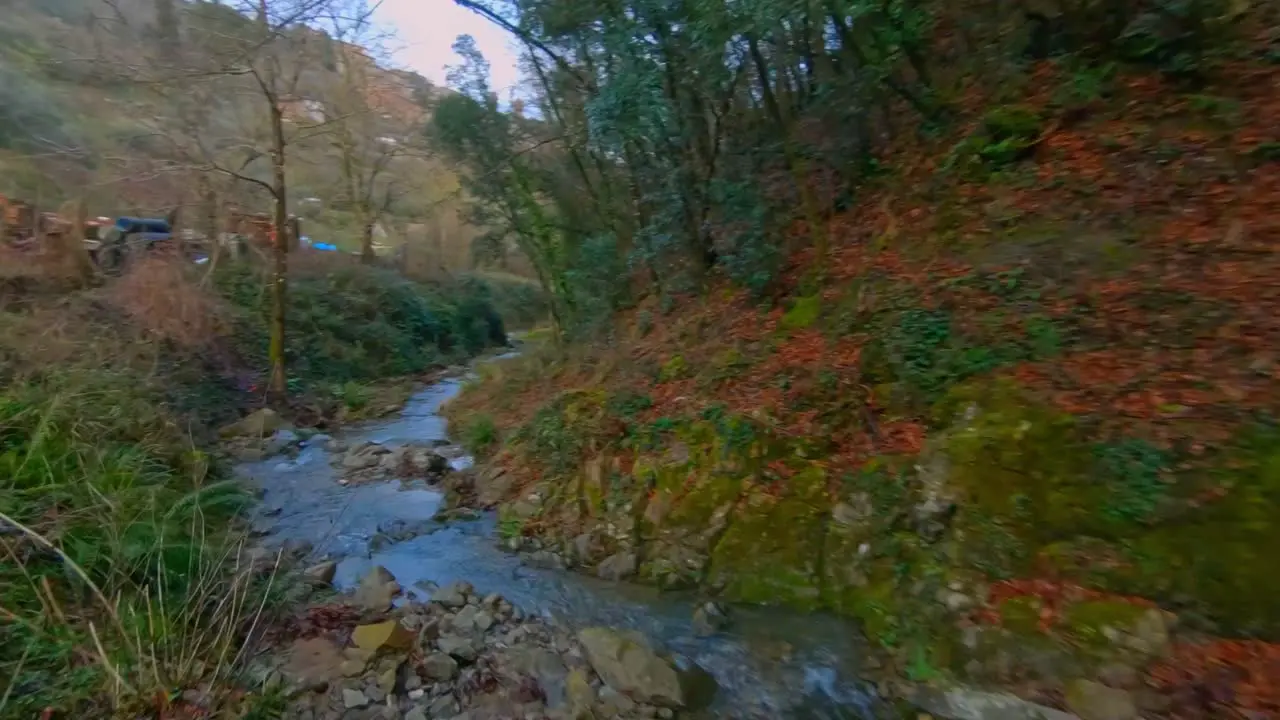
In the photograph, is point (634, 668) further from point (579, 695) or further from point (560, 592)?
point (560, 592)

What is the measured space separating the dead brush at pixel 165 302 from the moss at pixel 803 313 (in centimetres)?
1182

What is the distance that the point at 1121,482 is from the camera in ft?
16.5

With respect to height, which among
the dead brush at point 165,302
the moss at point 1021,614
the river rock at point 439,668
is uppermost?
the dead brush at point 165,302

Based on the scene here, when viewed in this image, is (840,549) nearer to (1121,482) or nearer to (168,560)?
(1121,482)

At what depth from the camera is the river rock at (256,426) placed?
12930 millimetres

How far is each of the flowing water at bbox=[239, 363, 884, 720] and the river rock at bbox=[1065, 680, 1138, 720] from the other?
1.21 metres

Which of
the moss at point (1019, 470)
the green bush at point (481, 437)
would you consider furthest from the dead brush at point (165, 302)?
the moss at point (1019, 470)

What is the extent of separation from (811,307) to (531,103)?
9.57 metres

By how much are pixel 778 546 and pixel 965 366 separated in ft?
7.69

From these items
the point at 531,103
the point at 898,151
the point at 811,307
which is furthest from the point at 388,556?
the point at 531,103

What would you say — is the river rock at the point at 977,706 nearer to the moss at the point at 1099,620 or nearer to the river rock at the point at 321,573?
the moss at the point at 1099,620

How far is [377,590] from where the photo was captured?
675cm

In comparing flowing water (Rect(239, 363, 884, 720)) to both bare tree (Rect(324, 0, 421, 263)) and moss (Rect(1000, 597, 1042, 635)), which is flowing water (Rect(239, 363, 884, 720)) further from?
bare tree (Rect(324, 0, 421, 263))

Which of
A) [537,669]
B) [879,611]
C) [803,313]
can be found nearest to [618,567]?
[537,669]
